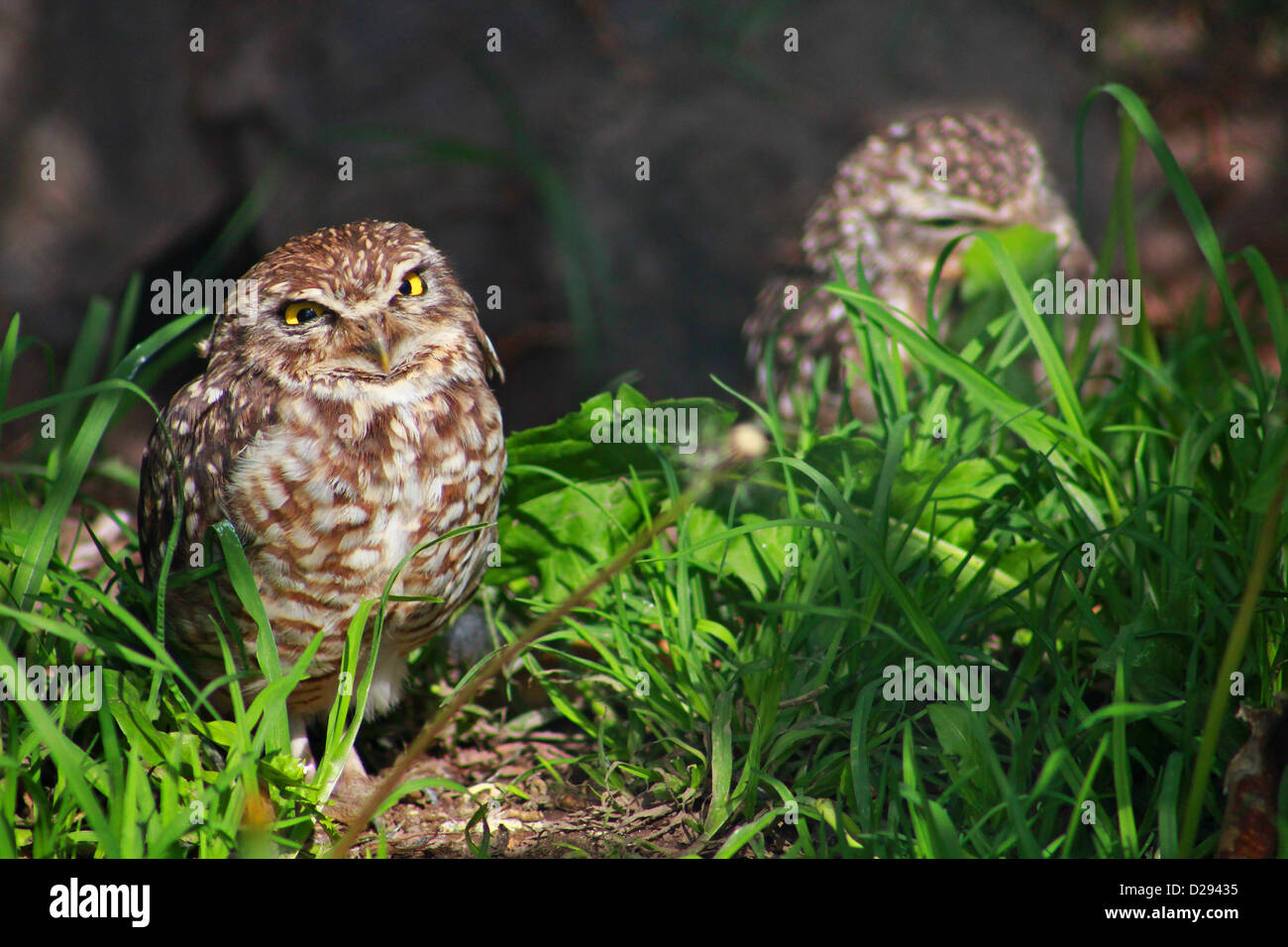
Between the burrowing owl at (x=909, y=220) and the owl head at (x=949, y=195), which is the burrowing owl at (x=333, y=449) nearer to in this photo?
the burrowing owl at (x=909, y=220)

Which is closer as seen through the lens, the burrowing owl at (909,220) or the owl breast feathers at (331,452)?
the owl breast feathers at (331,452)

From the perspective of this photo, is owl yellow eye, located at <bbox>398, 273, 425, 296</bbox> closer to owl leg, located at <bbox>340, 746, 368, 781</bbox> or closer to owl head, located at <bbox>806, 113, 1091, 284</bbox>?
owl leg, located at <bbox>340, 746, 368, 781</bbox>

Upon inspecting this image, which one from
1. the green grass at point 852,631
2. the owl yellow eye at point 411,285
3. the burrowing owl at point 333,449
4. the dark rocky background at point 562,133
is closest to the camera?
the green grass at point 852,631

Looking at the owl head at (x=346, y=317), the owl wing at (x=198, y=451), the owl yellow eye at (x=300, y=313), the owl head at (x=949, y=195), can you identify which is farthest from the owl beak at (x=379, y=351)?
the owl head at (x=949, y=195)

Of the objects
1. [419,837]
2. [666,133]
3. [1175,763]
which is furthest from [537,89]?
[1175,763]

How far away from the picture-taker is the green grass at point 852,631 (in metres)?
2.16

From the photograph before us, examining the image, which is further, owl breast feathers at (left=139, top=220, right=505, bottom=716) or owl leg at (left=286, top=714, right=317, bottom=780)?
owl leg at (left=286, top=714, right=317, bottom=780)

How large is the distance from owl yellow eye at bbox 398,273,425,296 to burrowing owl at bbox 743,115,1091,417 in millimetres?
1737

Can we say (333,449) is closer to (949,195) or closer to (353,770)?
(353,770)

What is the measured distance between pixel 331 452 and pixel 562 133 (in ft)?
10.2

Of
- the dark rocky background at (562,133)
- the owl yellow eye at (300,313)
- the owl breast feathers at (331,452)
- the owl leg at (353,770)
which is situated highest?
the dark rocky background at (562,133)

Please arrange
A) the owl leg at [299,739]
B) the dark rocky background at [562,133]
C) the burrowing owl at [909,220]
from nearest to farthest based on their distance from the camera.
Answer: the owl leg at [299,739] < the burrowing owl at [909,220] < the dark rocky background at [562,133]

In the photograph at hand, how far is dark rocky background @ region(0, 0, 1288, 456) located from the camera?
→ 4.61 m

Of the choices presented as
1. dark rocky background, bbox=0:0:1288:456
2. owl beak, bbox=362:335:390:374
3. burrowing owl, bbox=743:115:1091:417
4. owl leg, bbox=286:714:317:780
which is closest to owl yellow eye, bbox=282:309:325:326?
owl beak, bbox=362:335:390:374
